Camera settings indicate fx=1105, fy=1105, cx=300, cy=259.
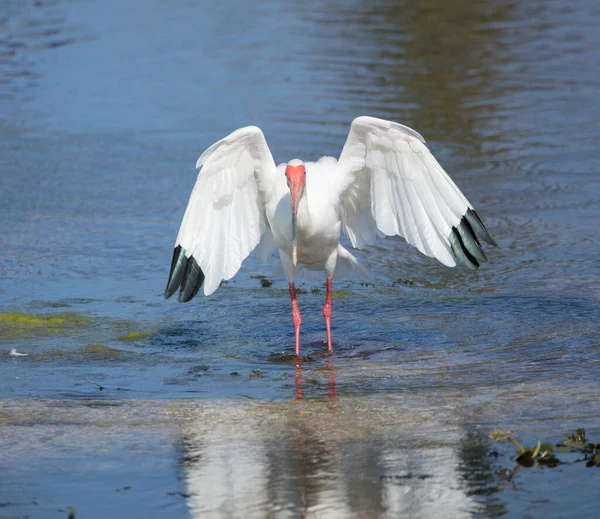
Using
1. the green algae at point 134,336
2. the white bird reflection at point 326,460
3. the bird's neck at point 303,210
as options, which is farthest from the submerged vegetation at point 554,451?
the green algae at point 134,336

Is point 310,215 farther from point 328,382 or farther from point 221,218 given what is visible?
point 328,382

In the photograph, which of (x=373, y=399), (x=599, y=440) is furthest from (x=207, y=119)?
(x=599, y=440)

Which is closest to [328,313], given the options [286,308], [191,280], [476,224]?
[286,308]

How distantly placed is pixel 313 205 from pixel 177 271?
103 centimetres

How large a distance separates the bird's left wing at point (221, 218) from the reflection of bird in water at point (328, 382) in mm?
950

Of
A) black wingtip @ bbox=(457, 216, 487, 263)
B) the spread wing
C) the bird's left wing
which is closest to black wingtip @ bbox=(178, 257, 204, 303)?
the bird's left wing

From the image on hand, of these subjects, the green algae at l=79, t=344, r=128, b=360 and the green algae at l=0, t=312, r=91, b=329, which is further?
the green algae at l=0, t=312, r=91, b=329

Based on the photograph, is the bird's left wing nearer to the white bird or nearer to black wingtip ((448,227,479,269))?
the white bird

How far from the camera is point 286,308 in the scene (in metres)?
8.47

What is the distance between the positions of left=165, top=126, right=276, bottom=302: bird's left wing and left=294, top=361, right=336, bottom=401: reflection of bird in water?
0.95 m

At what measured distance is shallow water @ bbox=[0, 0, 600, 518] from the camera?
4914 mm

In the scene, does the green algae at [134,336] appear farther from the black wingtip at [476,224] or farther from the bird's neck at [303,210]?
the black wingtip at [476,224]

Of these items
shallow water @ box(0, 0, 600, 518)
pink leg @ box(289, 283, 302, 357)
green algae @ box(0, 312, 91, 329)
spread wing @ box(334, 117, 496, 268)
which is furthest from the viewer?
green algae @ box(0, 312, 91, 329)

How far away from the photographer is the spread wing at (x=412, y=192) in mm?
7207
